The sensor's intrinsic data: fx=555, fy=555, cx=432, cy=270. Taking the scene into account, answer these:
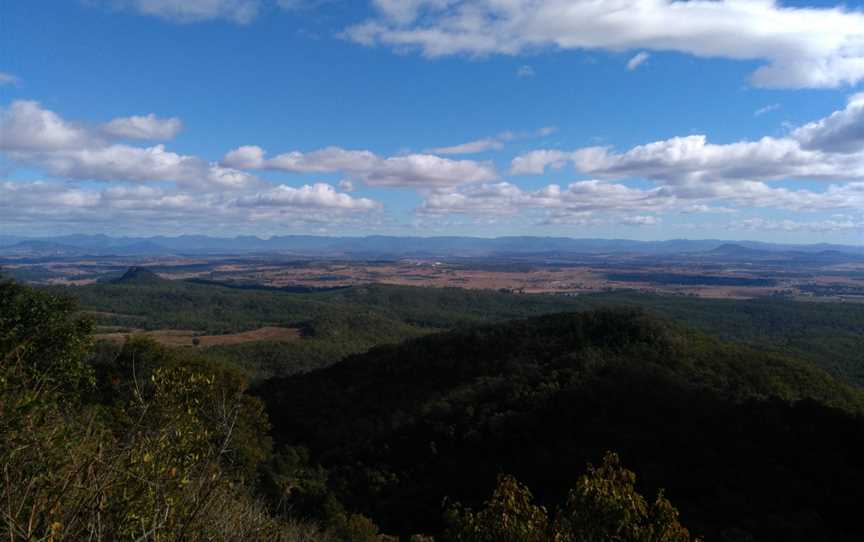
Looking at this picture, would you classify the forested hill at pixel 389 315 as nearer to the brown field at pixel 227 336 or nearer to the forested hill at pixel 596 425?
the brown field at pixel 227 336

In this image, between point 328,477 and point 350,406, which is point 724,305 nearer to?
point 350,406

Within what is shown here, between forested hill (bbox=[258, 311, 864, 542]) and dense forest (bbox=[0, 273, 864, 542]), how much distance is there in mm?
141

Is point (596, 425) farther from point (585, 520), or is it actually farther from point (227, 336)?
point (227, 336)

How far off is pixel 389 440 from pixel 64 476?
119 feet

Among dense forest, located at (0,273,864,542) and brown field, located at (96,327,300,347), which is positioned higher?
dense forest, located at (0,273,864,542)

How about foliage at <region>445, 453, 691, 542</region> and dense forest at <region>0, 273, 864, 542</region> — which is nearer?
Answer: dense forest at <region>0, 273, 864, 542</region>

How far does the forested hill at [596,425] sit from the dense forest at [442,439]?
141 mm

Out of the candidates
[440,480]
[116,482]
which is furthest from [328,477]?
[116,482]

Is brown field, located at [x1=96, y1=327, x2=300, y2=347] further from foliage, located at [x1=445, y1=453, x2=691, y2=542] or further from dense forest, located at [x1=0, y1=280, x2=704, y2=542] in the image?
foliage, located at [x1=445, y1=453, x2=691, y2=542]

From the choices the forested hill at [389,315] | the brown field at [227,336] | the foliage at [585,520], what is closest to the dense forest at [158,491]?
the foliage at [585,520]

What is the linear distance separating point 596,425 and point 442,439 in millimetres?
10299

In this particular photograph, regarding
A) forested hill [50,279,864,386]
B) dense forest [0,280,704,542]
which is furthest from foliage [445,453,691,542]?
forested hill [50,279,864,386]

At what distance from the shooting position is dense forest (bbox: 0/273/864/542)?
584cm

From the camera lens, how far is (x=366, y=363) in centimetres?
5850
